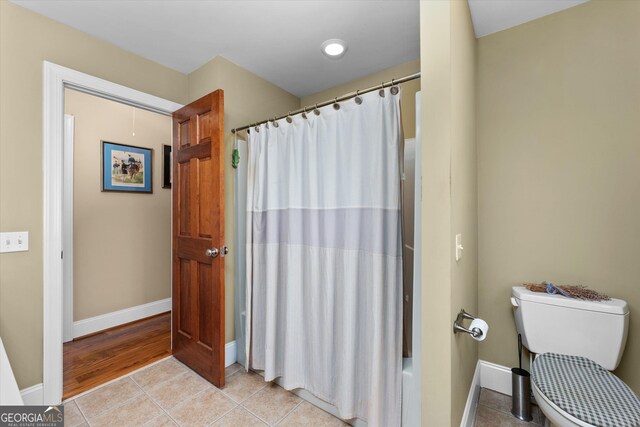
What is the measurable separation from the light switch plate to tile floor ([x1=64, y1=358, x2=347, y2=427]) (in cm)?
103

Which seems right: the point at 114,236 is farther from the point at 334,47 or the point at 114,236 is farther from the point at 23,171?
the point at 334,47

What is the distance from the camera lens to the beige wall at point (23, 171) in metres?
1.62

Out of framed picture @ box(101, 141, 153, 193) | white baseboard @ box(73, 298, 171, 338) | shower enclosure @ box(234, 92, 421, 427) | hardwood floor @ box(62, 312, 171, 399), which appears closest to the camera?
shower enclosure @ box(234, 92, 421, 427)

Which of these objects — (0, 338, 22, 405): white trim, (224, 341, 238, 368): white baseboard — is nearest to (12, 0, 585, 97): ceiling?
(0, 338, 22, 405): white trim

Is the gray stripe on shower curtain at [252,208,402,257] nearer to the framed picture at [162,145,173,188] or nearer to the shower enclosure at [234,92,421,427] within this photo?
the shower enclosure at [234,92,421,427]

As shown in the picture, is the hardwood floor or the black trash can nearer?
the black trash can

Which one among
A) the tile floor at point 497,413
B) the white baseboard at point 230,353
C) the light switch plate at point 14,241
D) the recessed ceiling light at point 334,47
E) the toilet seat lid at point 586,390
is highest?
the recessed ceiling light at point 334,47

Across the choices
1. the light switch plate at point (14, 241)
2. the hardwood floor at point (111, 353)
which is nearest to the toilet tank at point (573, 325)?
the hardwood floor at point (111, 353)

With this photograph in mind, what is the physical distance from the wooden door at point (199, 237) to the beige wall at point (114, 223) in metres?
1.09

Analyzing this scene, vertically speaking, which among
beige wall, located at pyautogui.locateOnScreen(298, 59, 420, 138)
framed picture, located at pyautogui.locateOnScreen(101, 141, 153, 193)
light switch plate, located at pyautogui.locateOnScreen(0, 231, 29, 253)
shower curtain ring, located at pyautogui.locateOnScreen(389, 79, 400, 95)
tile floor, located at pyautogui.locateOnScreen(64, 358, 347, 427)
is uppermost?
beige wall, located at pyautogui.locateOnScreen(298, 59, 420, 138)

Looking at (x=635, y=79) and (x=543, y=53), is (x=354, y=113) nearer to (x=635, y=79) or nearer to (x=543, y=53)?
(x=543, y=53)

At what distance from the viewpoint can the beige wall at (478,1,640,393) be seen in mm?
1561

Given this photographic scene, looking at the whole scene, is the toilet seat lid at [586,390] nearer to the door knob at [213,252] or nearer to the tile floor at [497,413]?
the tile floor at [497,413]

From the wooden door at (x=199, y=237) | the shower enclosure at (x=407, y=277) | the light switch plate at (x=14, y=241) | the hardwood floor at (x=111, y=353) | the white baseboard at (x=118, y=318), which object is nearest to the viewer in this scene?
the shower enclosure at (x=407, y=277)
